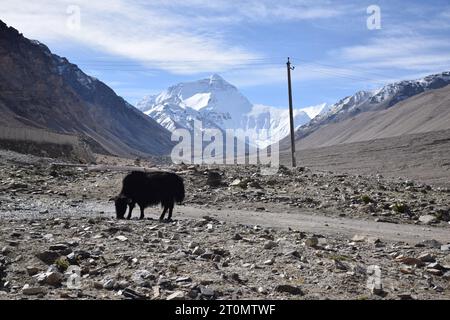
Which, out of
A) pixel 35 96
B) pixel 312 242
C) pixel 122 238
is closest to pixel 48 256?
pixel 122 238

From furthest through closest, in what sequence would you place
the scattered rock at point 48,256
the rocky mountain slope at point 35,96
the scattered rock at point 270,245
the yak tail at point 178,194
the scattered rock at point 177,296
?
the rocky mountain slope at point 35,96, the yak tail at point 178,194, the scattered rock at point 270,245, the scattered rock at point 48,256, the scattered rock at point 177,296

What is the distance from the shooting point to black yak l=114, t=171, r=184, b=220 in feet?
48.4

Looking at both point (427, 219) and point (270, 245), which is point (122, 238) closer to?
point (270, 245)

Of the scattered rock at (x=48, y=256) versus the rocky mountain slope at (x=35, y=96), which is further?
the rocky mountain slope at (x=35, y=96)

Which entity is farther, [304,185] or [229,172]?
[229,172]

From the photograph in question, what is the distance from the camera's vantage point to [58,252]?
8.84m

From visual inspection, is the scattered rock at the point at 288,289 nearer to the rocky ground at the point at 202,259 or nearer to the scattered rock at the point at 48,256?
the rocky ground at the point at 202,259

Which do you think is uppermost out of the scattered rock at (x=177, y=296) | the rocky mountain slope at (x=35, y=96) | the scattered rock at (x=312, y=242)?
the rocky mountain slope at (x=35, y=96)

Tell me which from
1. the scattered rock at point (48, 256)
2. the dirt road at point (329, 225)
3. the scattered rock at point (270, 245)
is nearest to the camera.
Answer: the scattered rock at point (48, 256)

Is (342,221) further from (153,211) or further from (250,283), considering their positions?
(250,283)

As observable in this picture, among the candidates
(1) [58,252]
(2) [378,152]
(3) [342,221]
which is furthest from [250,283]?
(2) [378,152]

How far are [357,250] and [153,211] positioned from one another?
7.86 m

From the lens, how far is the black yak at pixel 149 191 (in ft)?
48.4

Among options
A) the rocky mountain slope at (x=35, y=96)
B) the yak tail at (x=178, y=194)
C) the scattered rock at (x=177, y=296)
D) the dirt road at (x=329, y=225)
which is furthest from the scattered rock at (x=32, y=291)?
the rocky mountain slope at (x=35, y=96)
